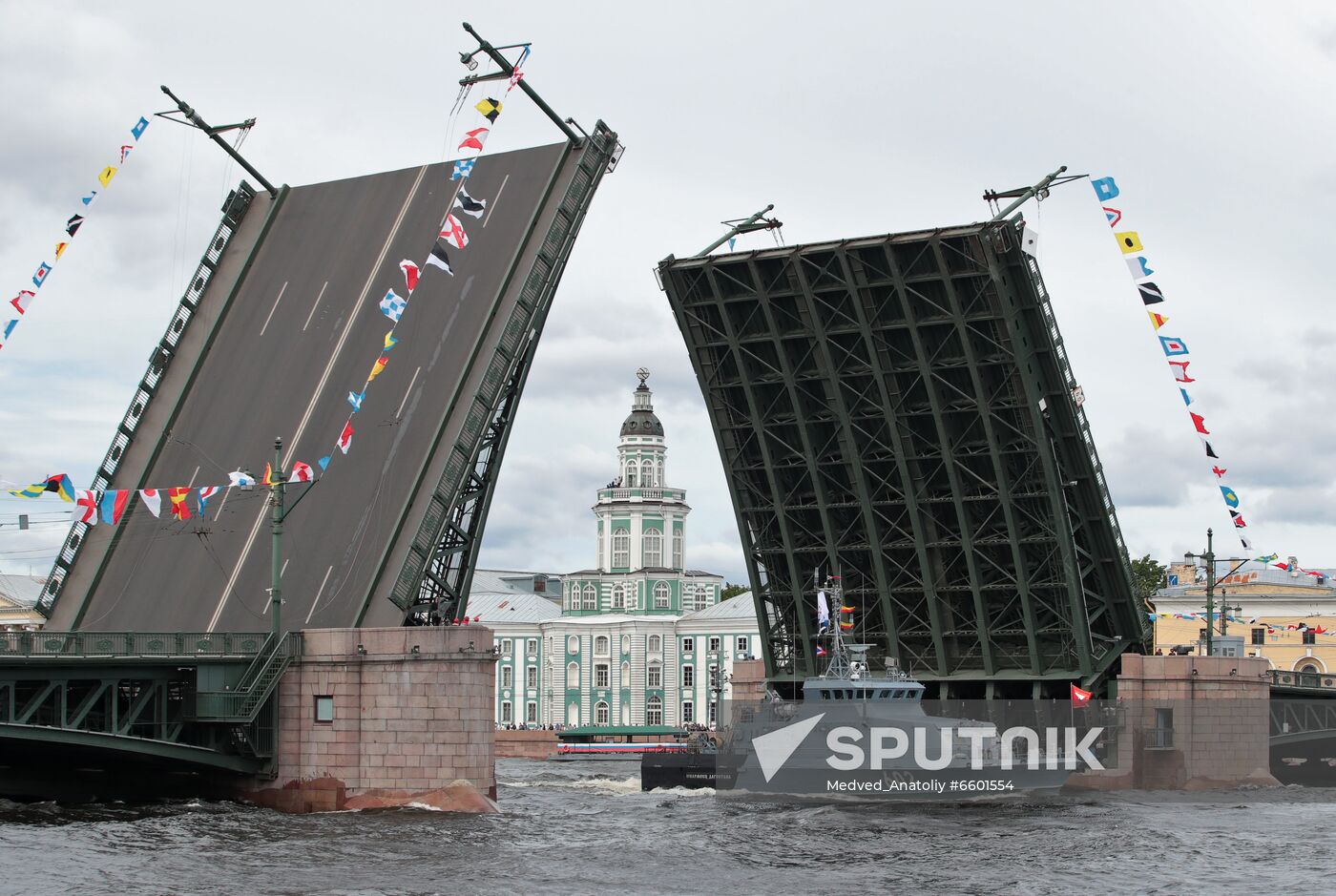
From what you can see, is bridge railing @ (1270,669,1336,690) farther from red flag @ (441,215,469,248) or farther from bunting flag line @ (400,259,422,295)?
red flag @ (441,215,469,248)

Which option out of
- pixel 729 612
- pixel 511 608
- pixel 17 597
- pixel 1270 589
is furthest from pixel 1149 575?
pixel 17 597

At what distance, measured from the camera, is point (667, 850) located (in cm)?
2891

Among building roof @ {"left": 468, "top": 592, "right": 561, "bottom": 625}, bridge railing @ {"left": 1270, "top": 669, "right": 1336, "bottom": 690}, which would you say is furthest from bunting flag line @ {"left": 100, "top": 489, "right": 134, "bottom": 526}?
building roof @ {"left": 468, "top": 592, "right": 561, "bottom": 625}

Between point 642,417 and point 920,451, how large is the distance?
55.3 m

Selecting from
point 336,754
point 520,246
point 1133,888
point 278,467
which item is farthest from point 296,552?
point 1133,888

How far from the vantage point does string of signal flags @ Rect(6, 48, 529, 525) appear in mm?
30484

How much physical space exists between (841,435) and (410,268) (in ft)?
36.1

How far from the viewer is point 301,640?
31.0 m

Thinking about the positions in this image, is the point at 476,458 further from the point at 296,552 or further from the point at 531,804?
the point at 531,804

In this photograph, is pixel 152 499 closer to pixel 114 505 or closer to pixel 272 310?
pixel 114 505

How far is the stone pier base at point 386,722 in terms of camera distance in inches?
1193

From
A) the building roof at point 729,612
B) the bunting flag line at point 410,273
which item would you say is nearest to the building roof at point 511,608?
the building roof at point 729,612

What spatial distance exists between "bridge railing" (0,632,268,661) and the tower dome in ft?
203

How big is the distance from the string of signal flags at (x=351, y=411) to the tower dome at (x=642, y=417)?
192 ft
